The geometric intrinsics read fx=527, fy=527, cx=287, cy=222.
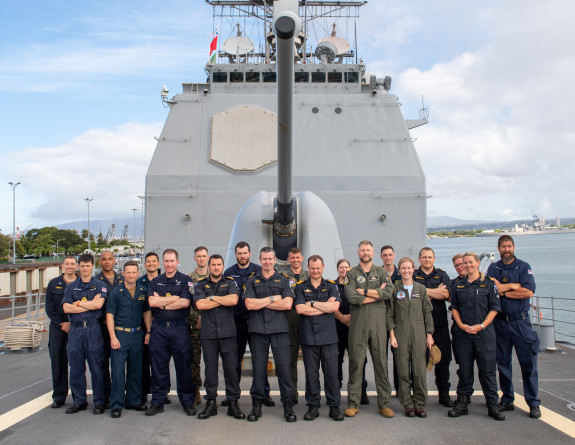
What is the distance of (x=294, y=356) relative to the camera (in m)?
4.23

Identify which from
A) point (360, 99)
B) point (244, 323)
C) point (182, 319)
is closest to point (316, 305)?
point (244, 323)

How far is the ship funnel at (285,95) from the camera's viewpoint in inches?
115

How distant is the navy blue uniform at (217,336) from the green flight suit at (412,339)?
1.19m

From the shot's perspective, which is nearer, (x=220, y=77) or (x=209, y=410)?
(x=209, y=410)

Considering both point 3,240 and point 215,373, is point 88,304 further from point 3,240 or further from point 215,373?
point 3,240

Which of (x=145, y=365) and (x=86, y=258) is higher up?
(x=86, y=258)

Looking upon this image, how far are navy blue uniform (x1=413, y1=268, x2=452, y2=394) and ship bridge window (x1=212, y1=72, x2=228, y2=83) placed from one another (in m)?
6.58

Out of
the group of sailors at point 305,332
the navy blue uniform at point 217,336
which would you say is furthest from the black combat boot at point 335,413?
the navy blue uniform at point 217,336

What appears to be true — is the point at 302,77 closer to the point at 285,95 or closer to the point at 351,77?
the point at 351,77

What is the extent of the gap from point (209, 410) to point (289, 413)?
588 millimetres

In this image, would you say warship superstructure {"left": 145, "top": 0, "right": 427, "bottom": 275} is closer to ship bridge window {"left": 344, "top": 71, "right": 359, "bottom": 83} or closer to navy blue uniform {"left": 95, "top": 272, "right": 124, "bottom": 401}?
ship bridge window {"left": 344, "top": 71, "right": 359, "bottom": 83}

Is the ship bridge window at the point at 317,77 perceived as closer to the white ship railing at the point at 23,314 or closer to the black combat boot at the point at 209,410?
the white ship railing at the point at 23,314

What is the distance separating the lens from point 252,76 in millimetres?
9672

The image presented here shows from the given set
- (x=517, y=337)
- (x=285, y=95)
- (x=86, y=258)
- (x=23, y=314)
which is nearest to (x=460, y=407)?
(x=517, y=337)
